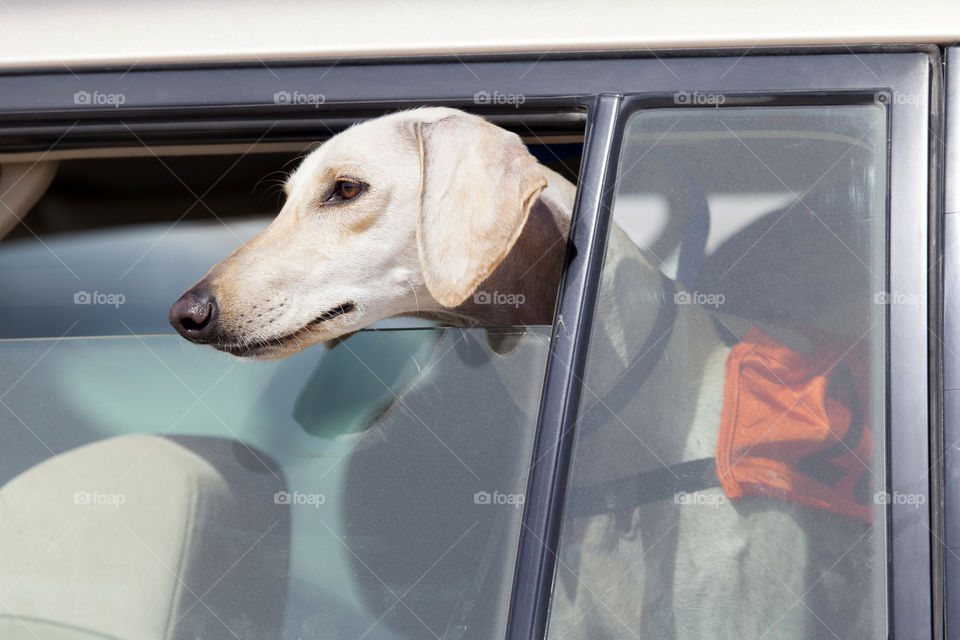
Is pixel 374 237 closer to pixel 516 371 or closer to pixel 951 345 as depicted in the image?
pixel 516 371

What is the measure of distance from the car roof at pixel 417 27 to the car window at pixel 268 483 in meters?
0.34

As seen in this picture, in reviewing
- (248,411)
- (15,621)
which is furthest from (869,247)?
(15,621)

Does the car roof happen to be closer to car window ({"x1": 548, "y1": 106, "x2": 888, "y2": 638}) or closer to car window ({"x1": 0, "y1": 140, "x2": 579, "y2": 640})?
car window ({"x1": 548, "y1": 106, "x2": 888, "y2": 638})

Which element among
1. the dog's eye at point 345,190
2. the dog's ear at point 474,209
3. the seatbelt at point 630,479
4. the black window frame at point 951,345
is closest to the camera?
the black window frame at point 951,345

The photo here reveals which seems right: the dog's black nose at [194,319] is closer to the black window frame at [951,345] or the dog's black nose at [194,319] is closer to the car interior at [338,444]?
the car interior at [338,444]

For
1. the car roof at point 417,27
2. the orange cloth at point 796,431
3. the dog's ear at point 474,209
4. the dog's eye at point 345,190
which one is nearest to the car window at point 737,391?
the orange cloth at point 796,431

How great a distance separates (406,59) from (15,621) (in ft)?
3.60

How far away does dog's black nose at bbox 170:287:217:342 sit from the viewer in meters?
1.41

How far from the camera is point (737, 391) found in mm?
1190

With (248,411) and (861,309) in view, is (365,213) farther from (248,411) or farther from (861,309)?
(861,309)

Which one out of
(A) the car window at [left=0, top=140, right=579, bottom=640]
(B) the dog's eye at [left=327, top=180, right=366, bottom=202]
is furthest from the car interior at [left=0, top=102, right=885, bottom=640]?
(B) the dog's eye at [left=327, top=180, right=366, bottom=202]

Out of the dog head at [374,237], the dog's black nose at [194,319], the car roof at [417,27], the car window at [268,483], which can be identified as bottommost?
the car window at [268,483]

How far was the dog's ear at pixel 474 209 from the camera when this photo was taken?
4.58ft

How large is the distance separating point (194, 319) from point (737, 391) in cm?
90
